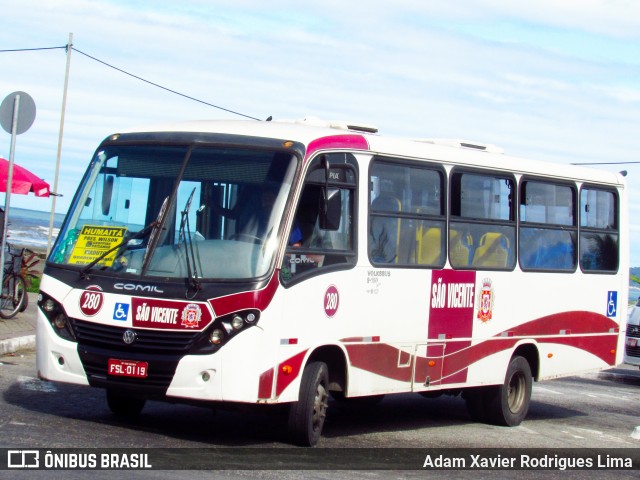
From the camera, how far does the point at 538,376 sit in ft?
45.5

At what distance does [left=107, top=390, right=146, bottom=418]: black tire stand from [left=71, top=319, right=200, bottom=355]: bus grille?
113 centimetres

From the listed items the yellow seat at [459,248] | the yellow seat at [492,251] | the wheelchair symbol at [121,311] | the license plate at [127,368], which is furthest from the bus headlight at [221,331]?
the yellow seat at [492,251]

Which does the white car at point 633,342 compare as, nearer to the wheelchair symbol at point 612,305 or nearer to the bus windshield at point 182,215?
the wheelchair symbol at point 612,305

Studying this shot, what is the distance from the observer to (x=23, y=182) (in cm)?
1983

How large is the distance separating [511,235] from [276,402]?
4751mm

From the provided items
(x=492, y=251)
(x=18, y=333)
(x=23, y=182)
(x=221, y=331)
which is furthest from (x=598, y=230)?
(x=23, y=182)

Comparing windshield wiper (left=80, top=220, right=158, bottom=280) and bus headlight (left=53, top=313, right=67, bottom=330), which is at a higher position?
windshield wiper (left=80, top=220, right=158, bottom=280)

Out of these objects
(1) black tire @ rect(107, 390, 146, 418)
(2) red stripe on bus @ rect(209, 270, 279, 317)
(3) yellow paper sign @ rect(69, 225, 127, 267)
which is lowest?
(1) black tire @ rect(107, 390, 146, 418)

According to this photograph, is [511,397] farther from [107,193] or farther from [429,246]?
[107,193]

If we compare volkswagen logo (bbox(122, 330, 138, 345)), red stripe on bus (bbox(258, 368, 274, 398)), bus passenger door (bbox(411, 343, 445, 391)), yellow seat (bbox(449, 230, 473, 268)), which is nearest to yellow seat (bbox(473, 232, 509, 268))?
yellow seat (bbox(449, 230, 473, 268))

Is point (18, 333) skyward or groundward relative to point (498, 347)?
groundward

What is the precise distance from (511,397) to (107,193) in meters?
5.73

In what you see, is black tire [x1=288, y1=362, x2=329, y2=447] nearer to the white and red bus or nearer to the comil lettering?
the white and red bus

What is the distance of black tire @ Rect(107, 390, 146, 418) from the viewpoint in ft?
35.6
